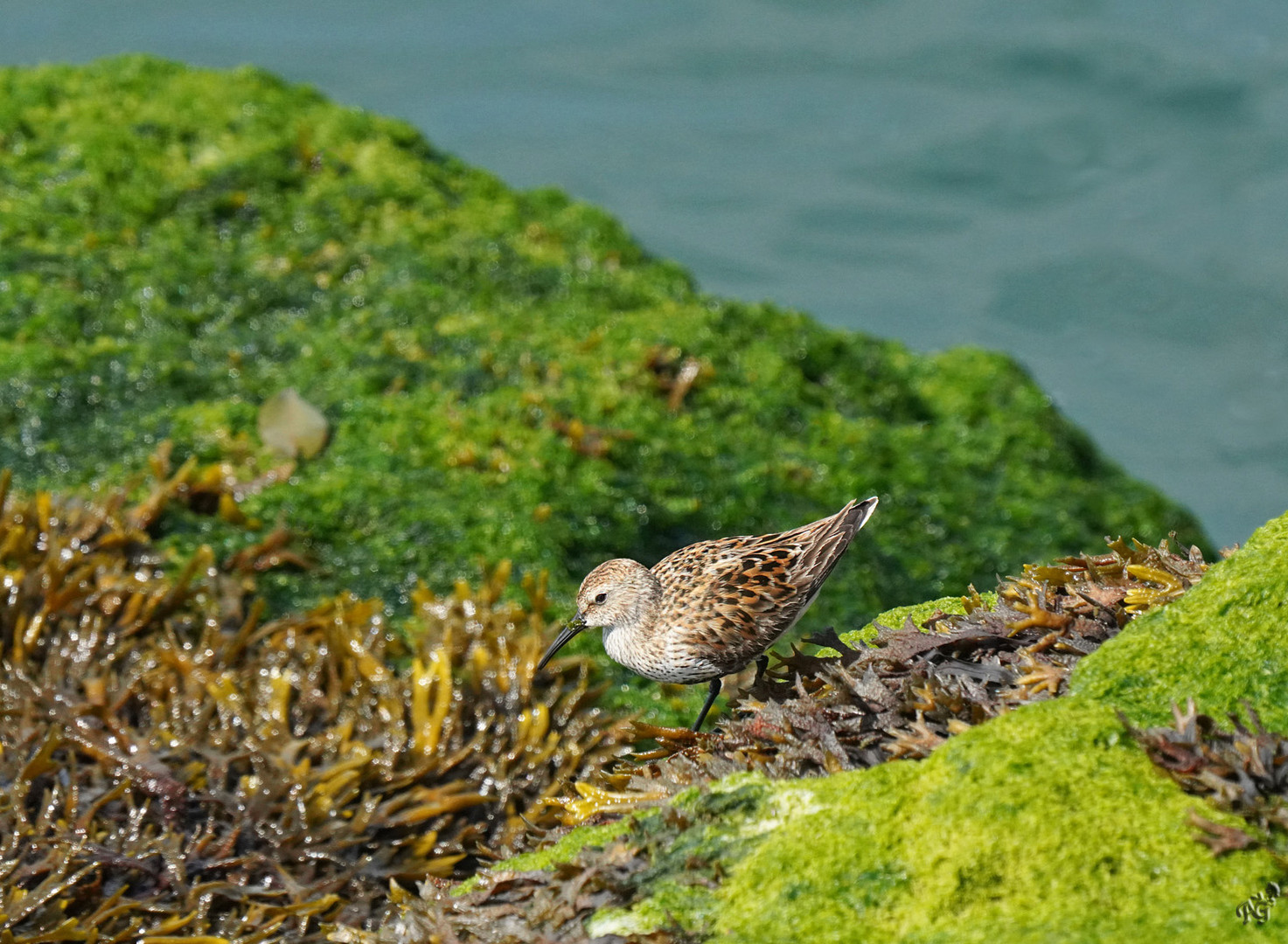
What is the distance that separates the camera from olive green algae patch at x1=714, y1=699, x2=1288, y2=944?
2.22 m

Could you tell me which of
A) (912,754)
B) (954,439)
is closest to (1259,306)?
(954,439)

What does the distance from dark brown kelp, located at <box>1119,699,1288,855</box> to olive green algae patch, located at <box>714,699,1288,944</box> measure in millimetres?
28

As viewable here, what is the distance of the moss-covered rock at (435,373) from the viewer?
5.83 metres

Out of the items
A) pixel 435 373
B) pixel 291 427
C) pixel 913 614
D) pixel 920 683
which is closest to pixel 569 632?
pixel 913 614

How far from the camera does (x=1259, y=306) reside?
12281 mm

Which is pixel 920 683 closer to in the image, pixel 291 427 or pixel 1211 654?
pixel 1211 654

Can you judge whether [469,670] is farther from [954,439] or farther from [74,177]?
[74,177]

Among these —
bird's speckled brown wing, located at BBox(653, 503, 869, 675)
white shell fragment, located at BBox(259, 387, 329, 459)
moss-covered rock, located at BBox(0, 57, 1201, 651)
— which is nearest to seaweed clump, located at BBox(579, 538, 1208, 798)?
bird's speckled brown wing, located at BBox(653, 503, 869, 675)

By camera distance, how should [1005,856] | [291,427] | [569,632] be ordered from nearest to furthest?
[1005,856], [569,632], [291,427]

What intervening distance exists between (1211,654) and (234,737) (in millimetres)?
3351

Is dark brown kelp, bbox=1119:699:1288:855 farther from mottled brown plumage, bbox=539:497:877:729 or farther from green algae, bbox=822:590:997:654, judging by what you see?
mottled brown plumage, bbox=539:497:877:729

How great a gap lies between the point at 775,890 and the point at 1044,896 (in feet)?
1.63

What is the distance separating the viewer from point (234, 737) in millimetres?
4633

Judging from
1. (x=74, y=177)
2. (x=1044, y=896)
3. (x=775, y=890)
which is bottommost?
(x=775, y=890)
